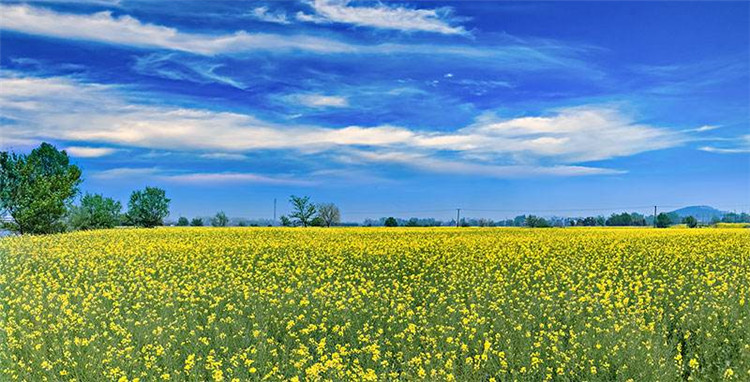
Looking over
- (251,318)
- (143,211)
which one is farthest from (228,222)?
(251,318)

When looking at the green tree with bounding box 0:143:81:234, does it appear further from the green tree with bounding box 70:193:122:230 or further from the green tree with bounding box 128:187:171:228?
the green tree with bounding box 128:187:171:228

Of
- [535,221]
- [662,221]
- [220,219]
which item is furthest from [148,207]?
[662,221]

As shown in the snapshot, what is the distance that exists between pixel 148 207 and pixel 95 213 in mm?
12380

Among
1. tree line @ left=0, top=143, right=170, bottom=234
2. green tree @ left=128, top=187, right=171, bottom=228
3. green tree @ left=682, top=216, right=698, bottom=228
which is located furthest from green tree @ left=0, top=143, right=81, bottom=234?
green tree @ left=682, top=216, right=698, bottom=228

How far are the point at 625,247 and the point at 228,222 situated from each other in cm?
5474

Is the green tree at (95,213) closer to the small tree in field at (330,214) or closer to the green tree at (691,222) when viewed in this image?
the small tree in field at (330,214)

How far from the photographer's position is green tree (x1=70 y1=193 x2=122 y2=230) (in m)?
45.9

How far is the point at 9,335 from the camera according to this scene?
26.2ft

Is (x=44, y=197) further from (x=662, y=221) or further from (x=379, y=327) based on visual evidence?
(x=662, y=221)

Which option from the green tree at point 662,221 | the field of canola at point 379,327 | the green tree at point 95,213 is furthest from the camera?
the green tree at point 662,221

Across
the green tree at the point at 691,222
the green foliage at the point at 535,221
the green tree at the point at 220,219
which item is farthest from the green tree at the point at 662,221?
the green tree at the point at 220,219

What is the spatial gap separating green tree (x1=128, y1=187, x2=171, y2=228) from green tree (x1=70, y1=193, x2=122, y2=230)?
13.7 ft

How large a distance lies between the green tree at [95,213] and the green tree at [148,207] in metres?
4.18

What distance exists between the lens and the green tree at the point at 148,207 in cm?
6141
